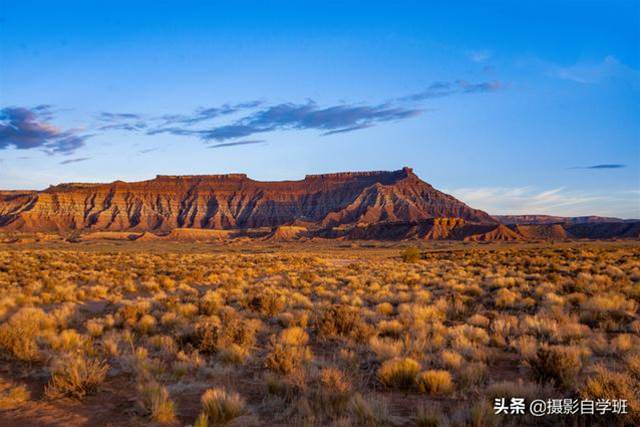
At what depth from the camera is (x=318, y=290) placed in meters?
16.7

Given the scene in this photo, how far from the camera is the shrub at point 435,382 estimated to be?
5.99 meters

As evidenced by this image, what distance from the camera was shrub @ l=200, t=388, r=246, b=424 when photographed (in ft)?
17.0

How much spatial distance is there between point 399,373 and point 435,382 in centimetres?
56

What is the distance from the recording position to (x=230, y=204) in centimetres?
16638

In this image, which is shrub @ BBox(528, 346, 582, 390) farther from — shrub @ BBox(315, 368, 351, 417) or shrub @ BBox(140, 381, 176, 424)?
shrub @ BBox(140, 381, 176, 424)

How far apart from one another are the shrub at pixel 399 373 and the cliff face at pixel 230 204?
127 metres

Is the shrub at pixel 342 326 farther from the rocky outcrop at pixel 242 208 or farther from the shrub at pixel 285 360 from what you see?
the rocky outcrop at pixel 242 208

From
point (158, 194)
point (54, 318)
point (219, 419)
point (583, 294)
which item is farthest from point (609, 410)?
point (158, 194)

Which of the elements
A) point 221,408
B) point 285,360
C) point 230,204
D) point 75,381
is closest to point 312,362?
point 285,360

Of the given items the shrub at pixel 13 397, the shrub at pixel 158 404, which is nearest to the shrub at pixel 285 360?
the shrub at pixel 158 404

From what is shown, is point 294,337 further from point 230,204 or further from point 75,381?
point 230,204

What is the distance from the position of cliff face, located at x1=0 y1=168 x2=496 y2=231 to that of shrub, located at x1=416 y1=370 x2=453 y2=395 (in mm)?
126983

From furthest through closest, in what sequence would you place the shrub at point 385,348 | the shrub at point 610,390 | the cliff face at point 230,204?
1. the cliff face at point 230,204
2. the shrub at point 385,348
3. the shrub at point 610,390

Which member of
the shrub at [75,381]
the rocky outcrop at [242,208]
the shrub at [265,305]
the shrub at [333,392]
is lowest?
the shrub at [265,305]
